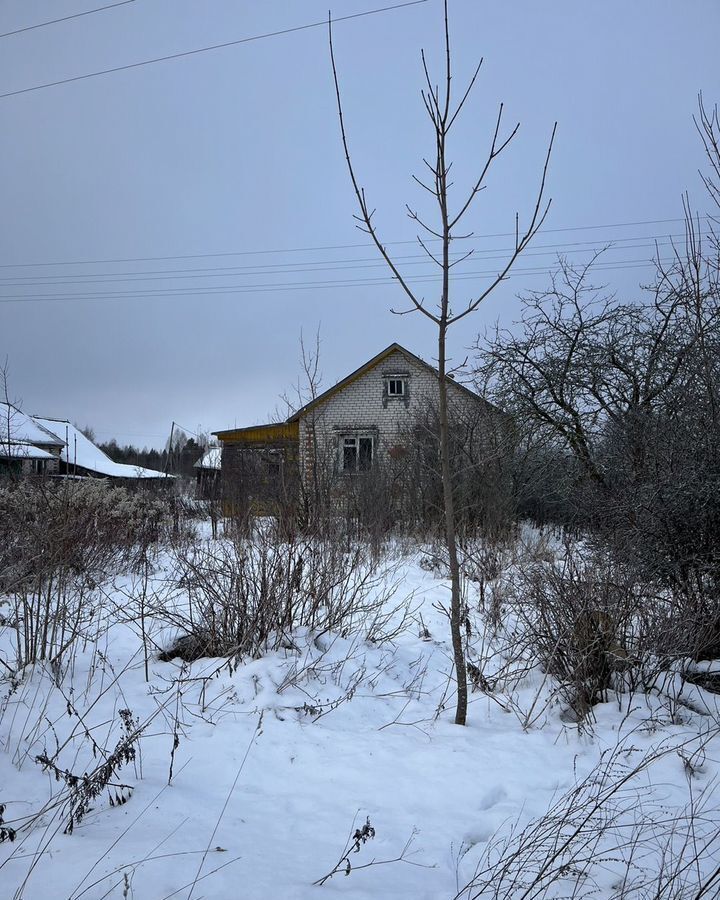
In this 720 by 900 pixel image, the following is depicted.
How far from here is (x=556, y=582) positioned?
13.4 ft

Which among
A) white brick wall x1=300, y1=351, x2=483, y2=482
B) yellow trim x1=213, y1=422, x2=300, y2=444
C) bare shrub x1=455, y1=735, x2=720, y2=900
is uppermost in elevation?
white brick wall x1=300, y1=351, x2=483, y2=482

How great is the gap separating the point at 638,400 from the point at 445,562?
4359mm

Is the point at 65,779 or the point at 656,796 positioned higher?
the point at 65,779

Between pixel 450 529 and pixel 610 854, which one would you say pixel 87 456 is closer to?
pixel 450 529

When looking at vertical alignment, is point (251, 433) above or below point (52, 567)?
above

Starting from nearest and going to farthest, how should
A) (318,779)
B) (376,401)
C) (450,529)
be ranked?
(318,779) < (450,529) < (376,401)

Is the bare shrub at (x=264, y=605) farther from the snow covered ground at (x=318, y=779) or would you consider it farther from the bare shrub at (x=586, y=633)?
the bare shrub at (x=586, y=633)

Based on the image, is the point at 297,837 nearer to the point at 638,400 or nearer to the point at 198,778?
the point at 198,778

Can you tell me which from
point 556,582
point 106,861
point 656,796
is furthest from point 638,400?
point 106,861

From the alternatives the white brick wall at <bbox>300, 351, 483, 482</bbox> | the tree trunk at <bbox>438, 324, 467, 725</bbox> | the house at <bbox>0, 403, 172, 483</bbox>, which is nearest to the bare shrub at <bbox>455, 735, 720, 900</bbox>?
the tree trunk at <bbox>438, 324, 467, 725</bbox>

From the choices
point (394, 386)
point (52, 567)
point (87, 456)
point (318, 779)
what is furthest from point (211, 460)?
point (318, 779)

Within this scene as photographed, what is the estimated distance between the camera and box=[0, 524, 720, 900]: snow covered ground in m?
1.96

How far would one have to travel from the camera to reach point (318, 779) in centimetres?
275

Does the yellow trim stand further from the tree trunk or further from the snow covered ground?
the tree trunk
